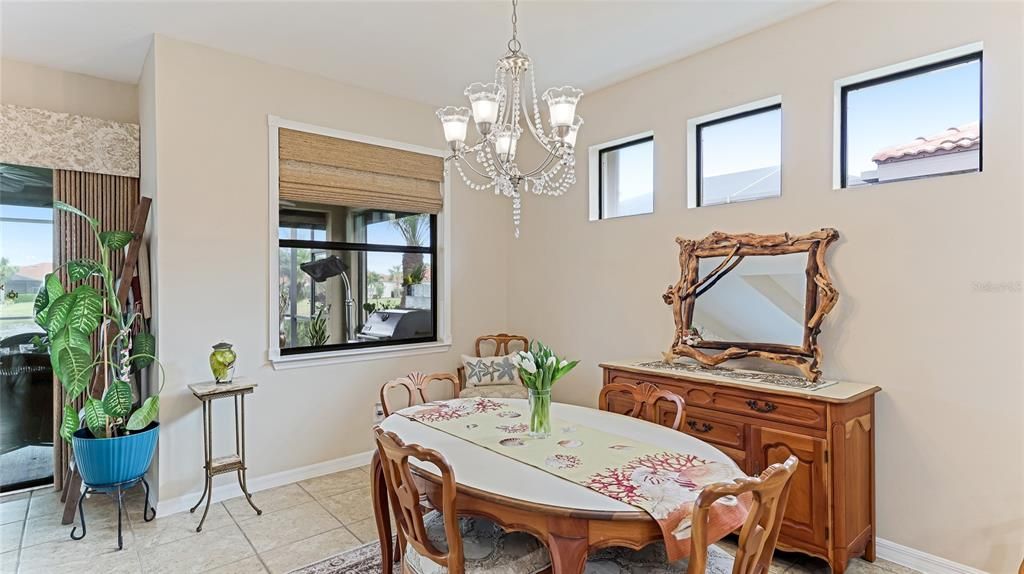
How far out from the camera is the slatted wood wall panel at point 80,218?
141 inches

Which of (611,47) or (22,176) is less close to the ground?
(611,47)

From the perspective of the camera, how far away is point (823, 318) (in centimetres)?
282

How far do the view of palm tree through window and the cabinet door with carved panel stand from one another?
4699 mm

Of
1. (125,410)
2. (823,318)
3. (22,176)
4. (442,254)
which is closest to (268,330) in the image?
(125,410)

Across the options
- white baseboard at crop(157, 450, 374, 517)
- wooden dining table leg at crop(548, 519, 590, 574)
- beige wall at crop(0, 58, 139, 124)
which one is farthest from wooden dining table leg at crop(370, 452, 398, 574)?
beige wall at crop(0, 58, 139, 124)

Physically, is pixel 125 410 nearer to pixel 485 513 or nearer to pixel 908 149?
pixel 485 513

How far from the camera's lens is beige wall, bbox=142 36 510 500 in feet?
10.7

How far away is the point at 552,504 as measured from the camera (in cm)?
157

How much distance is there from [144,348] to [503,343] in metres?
2.72

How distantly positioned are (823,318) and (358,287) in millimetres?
3253

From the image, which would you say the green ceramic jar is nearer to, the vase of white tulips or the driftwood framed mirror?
the vase of white tulips

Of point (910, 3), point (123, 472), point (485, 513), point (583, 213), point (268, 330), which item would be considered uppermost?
point (910, 3)

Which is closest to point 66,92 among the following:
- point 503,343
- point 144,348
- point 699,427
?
point 144,348

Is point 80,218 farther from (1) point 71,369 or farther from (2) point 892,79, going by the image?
(2) point 892,79
